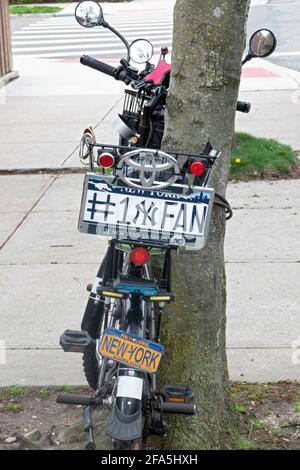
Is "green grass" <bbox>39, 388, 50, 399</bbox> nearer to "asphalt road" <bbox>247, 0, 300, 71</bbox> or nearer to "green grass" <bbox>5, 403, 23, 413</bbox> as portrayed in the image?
"green grass" <bbox>5, 403, 23, 413</bbox>

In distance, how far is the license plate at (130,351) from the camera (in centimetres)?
292

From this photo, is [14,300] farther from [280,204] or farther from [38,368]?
[280,204]

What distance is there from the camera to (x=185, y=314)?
3.52 m

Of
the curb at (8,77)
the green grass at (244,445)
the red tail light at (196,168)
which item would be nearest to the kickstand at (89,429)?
the green grass at (244,445)

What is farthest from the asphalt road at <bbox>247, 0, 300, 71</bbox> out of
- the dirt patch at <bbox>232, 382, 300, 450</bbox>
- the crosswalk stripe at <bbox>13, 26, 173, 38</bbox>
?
the dirt patch at <bbox>232, 382, 300, 450</bbox>

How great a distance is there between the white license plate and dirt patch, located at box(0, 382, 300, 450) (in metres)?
1.02

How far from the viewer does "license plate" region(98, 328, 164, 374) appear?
292 centimetres

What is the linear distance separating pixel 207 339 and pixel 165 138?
883 mm

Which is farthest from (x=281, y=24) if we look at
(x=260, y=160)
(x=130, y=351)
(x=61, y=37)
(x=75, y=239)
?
(x=130, y=351)

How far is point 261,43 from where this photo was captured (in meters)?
4.09

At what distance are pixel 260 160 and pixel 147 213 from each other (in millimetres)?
5523

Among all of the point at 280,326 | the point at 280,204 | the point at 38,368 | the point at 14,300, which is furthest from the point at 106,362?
the point at 280,204

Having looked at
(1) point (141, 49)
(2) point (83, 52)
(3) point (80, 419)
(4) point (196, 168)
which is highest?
(1) point (141, 49)

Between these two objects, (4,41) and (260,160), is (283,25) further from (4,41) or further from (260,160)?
(260,160)
